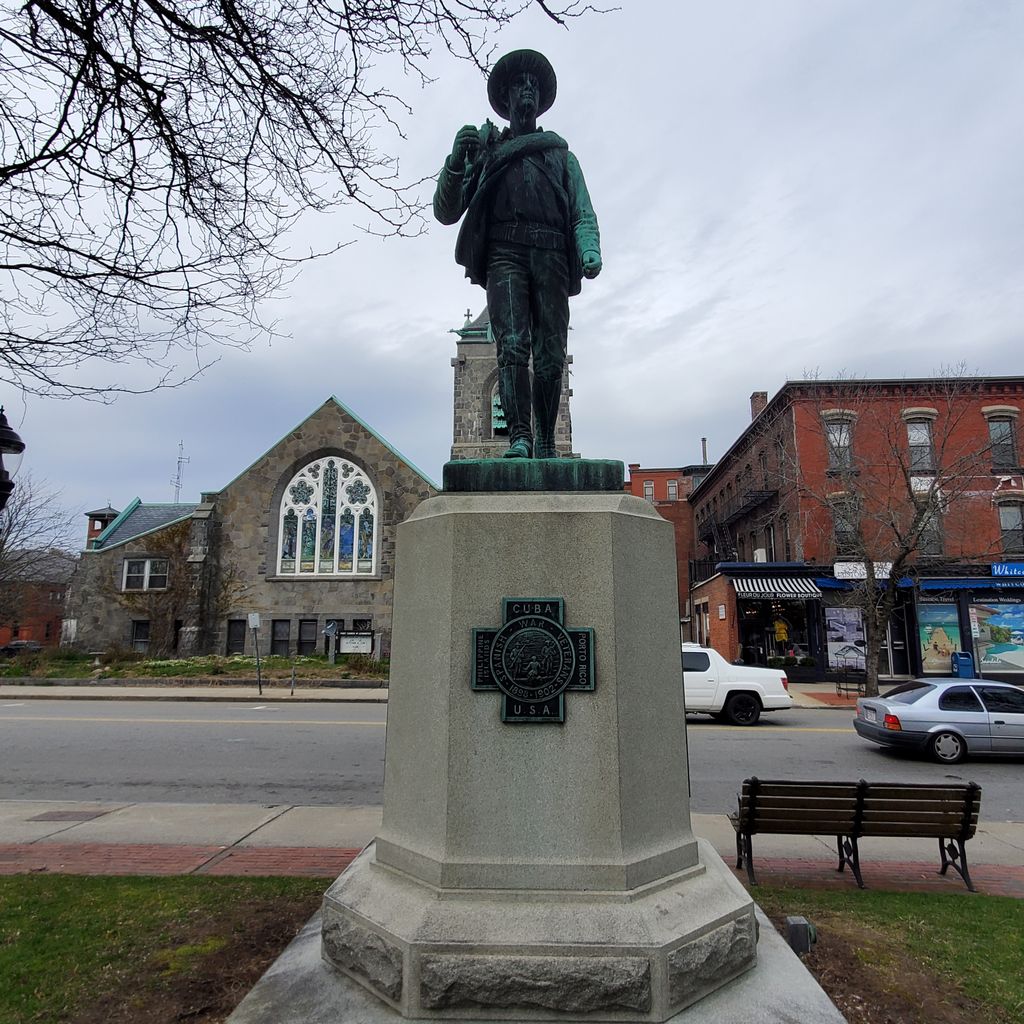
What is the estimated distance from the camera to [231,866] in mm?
6262

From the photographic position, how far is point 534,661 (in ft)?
11.2

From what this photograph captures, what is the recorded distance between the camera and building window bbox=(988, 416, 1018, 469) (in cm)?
2683

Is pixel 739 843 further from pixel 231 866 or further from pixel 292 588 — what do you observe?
pixel 292 588

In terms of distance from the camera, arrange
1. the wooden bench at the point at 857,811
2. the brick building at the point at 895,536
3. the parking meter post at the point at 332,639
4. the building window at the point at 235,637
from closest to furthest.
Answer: the wooden bench at the point at 857,811 → the brick building at the point at 895,536 → the parking meter post at the point at 332,639 → the building window at the point at 235,637

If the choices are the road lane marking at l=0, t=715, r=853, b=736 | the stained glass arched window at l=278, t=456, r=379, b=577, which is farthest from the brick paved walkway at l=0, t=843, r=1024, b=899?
the stained glass arched window at l=278, t=456, r=379, b=577

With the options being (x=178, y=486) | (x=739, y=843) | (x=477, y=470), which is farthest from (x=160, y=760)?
(x=178, y=486)

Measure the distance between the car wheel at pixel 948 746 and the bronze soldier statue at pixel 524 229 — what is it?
442 inches

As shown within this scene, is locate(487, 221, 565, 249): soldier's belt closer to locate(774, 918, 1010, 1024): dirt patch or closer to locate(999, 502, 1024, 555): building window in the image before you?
locate(774, 918, 1010, 1024): dirt patch

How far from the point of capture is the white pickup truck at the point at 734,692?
53.6 ft

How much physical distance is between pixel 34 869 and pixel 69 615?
30.9 metres

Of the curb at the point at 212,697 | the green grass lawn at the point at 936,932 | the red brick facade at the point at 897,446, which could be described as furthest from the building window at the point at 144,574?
the green grass lawn at the point at 936,932

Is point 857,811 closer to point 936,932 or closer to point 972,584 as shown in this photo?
point 936,932

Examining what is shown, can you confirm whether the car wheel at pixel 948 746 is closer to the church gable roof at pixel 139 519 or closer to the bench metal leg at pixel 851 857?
the bench metal leg at pixel 851 857

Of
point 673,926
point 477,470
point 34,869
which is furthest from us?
point 34,869
